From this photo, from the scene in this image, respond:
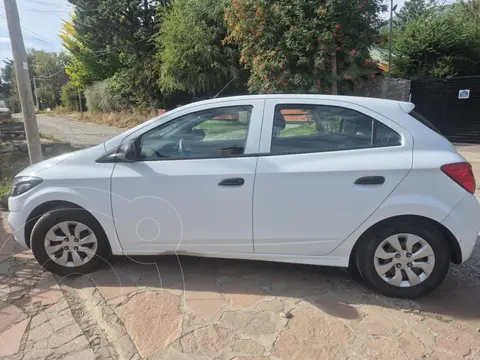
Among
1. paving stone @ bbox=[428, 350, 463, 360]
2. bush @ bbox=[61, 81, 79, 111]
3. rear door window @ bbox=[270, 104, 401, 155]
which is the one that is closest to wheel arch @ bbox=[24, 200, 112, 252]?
rear door window @ bbox=[270, 104, 401, 155]

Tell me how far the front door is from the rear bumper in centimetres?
153

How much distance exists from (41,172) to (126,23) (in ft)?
74.6

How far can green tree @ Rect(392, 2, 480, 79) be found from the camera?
12.5 m

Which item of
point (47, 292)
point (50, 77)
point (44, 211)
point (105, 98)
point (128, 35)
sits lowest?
point (47, 292)

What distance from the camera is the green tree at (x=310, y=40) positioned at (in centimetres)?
962

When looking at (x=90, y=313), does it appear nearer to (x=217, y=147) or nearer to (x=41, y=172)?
(x=41, y=172)

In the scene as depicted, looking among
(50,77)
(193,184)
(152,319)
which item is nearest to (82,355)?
(152,319)

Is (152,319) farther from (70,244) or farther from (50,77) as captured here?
(50,77)

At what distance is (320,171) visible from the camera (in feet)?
9.36

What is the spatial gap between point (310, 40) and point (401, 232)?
8.13 meters

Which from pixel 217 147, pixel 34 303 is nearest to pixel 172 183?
Answer: pixel 217 147

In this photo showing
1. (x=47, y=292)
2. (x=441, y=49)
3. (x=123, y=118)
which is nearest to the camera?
(x=47, y=292)

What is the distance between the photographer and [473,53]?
12781 mm

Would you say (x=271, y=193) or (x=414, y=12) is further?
(x=414, y=12)
